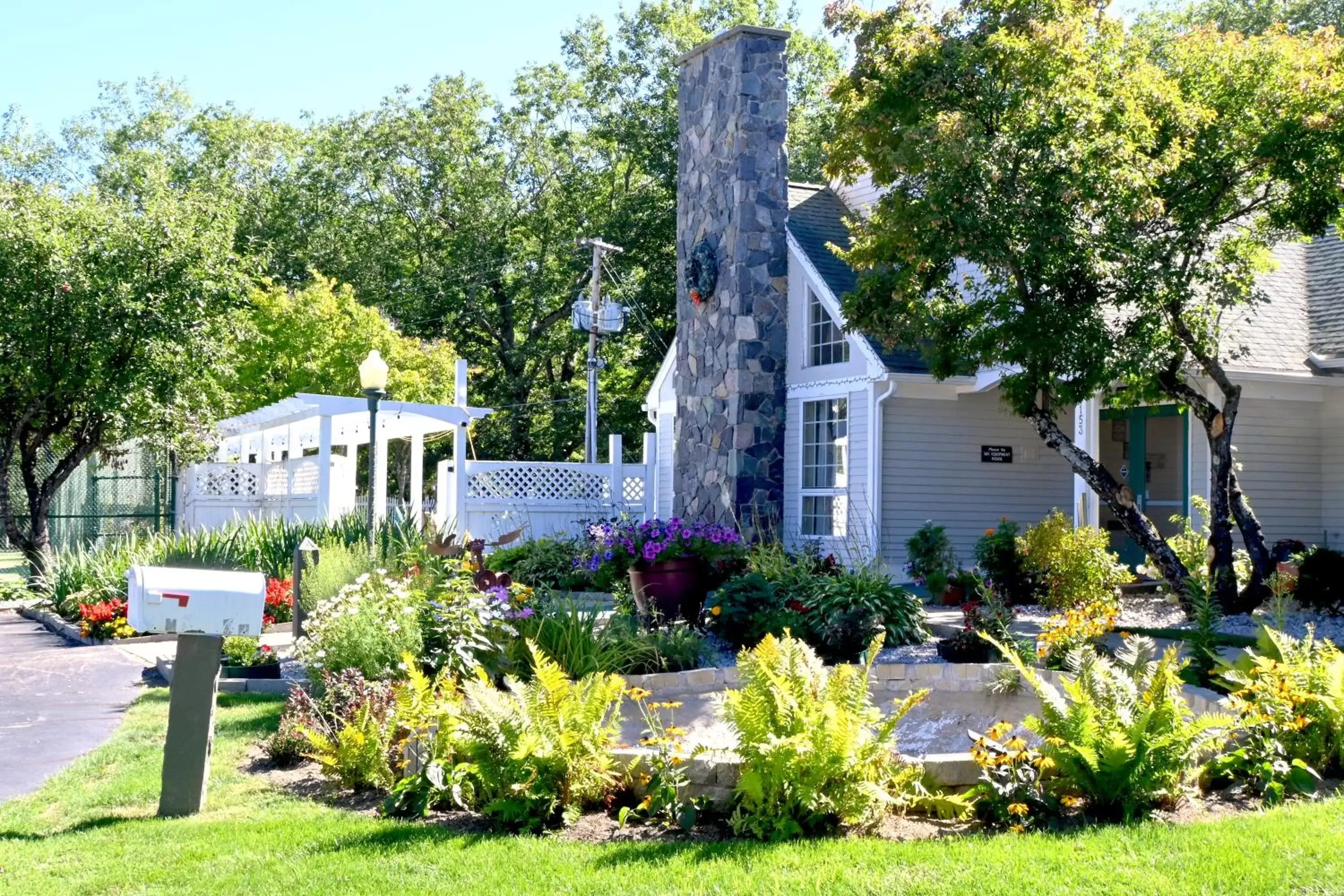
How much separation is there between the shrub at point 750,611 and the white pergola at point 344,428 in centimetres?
513

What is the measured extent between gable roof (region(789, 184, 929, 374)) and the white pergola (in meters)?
5.49

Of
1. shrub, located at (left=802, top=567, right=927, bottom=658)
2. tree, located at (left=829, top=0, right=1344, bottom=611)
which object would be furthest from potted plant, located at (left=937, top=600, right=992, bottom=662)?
tree, located at (left=829, top=0, right=1344, bottom=611)

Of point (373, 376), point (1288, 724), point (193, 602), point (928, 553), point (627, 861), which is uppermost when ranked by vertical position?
point (373, 376)

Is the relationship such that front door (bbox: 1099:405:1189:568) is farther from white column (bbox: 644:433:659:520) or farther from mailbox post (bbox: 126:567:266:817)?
mailbox post (bbox: 126:567:266:817)

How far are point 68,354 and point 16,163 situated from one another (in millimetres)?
29212

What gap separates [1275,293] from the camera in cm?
1538

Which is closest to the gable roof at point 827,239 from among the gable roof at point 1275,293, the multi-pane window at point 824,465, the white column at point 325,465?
the gable roof at point 1275,293

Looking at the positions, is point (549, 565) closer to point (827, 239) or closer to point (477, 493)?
point (477, 493)

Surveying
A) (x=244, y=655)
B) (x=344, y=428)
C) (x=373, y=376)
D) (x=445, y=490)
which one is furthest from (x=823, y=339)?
(x=244, y=655)

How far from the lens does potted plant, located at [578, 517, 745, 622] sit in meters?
11.2

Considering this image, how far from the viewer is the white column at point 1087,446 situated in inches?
549

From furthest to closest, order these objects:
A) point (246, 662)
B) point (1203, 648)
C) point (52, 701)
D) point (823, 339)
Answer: point (823, 339) → point (246, 662) → point (52, 701) → point (1203, 648)

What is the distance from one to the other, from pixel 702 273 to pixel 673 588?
6.10m

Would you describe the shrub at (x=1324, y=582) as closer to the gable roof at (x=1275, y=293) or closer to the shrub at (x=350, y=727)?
the gable roof at (x=1275, y=293)
